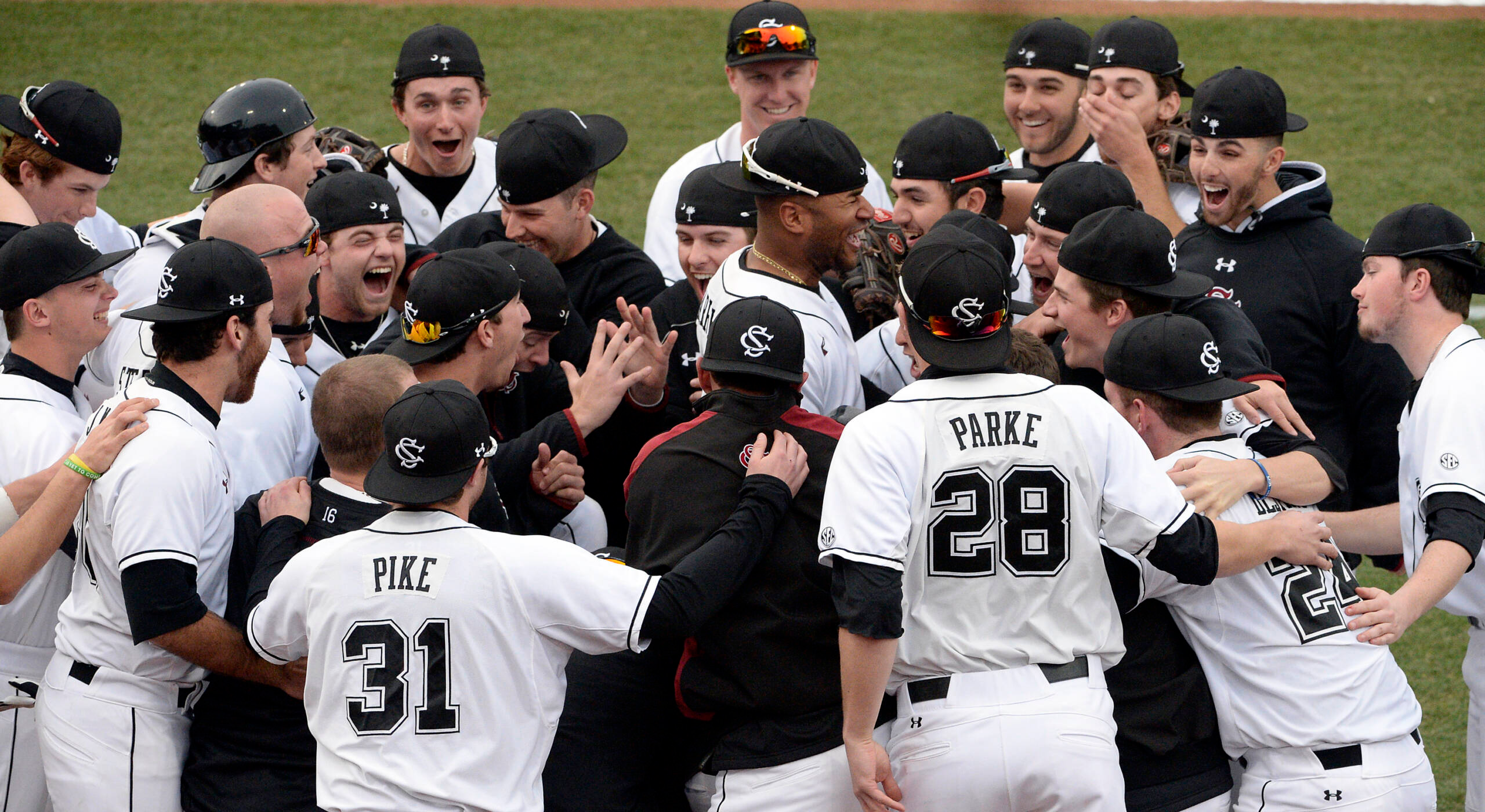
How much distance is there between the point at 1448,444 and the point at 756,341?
1889 millimetres

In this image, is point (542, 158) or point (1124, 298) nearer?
point (1124, 298)

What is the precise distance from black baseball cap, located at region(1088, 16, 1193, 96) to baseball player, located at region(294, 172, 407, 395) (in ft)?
9.36

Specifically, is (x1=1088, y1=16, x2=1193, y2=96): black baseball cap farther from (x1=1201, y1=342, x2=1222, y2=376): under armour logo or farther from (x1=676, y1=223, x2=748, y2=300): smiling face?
(x1=1201, y1=342, x2=1222, y2=376): under armour logo

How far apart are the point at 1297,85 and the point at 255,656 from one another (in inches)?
471

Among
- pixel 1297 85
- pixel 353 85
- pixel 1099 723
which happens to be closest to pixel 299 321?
pixel 1099 723

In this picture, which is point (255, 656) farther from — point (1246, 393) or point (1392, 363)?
point (1392, 363)

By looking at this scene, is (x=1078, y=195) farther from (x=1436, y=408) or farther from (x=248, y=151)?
(x=248, y=151)

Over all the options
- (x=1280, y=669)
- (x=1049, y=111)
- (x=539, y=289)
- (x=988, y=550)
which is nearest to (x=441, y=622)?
(x=988, y=550)

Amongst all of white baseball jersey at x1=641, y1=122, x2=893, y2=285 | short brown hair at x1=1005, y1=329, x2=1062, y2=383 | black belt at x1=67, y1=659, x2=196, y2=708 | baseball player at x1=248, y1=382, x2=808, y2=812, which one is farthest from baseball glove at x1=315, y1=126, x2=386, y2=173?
short brown hair at x1=1005, y1=329, x2=1062, y2=383

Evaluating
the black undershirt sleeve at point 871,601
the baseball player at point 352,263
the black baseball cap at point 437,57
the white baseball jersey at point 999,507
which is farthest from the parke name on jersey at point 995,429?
the black baseball cap at point 437,57

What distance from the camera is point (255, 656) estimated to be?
3602 millimetres

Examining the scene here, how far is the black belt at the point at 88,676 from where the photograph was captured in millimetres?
3658

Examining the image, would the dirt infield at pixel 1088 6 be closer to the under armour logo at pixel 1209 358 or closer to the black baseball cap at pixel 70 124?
the black baseball cap at pixel 70 124

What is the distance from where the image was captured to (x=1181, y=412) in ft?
12.4
